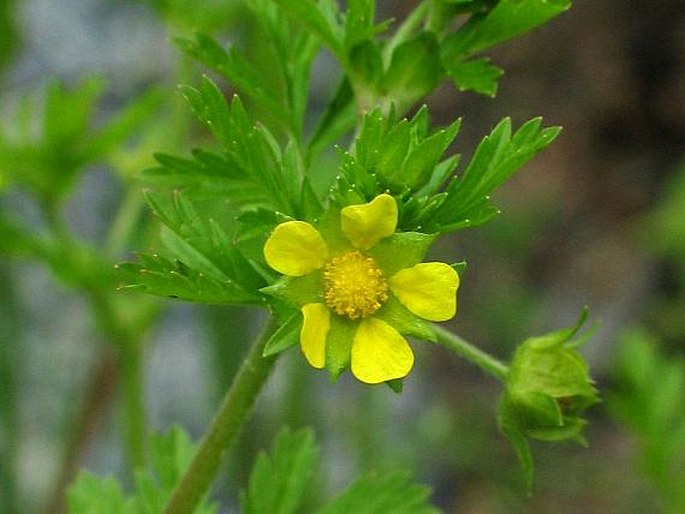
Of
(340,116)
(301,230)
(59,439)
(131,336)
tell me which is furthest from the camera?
(59,439)

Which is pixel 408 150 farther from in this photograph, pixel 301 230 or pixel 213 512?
pixel 213 512

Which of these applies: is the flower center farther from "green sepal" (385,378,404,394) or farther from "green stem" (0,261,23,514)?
"green stem" (0,261,23,514)

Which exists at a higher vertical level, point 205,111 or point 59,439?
point 205,111

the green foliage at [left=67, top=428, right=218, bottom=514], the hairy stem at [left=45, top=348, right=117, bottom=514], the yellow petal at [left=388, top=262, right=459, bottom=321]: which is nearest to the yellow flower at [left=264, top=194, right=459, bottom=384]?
the yellow petal at [left=388, top=262, right=459, bottom=321]

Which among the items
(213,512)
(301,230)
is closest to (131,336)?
(213,512)

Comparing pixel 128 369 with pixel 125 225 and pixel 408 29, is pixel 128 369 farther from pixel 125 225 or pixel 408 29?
pixel 408 29

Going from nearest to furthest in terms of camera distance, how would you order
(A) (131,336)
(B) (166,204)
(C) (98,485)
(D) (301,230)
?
(D) (301,230)
(B) (166,204)
(C) (98,485)
(A) (131,336)

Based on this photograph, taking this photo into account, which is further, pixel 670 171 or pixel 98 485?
pixel 670 171
